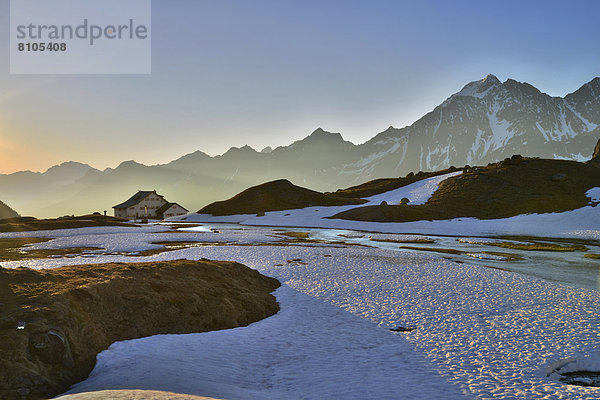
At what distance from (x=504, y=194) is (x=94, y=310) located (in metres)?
105

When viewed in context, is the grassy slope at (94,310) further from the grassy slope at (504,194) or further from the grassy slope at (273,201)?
the grassy slope at (273,201)

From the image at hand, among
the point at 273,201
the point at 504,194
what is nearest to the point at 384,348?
the point at 504,194

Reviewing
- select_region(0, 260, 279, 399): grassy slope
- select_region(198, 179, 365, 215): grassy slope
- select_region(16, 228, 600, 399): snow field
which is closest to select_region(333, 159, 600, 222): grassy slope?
select_region(198, 179, 365, 215): grassy slope

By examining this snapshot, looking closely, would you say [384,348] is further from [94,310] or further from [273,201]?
[273,201]

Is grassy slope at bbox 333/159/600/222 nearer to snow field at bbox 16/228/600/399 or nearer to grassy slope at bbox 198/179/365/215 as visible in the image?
grassy slope at bbox 198/179/365/215

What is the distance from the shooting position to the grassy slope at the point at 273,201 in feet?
378

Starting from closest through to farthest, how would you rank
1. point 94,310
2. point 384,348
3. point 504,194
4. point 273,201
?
1. point 94,310
2. point 384,348
3. point 504,194
4. point 273,201

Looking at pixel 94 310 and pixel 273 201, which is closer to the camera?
pixel 94 310

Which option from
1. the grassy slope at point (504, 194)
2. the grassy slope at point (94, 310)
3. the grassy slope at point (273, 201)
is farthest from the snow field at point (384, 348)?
the grassy slope at point (273, 201)

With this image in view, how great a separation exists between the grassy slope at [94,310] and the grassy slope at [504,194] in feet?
213

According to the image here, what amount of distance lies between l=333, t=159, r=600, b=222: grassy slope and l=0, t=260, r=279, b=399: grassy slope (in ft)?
213

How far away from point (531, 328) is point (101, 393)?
15.0 meters

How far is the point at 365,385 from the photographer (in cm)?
946

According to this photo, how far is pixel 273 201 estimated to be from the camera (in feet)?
396
